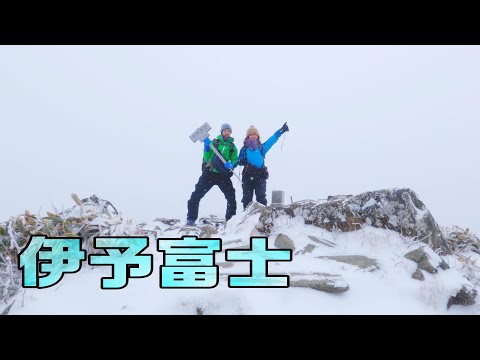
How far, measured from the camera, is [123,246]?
3.77 metres

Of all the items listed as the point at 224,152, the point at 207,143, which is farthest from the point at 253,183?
the point at 207,143

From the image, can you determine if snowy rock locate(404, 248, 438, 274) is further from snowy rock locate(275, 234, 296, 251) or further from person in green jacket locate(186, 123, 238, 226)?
person in green jacket locate(186, 123, 238, 226)

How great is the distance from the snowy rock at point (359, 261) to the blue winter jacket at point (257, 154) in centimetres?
444

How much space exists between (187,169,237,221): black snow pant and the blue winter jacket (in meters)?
0.69

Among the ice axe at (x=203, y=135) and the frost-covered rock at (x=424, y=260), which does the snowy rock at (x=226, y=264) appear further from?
the ice axe at (x=203, y=135)

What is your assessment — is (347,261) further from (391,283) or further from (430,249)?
(430,249)

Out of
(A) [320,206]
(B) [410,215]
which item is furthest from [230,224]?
(B) [410,215]

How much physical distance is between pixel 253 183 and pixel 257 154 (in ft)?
2.55

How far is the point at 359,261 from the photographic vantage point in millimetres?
3859

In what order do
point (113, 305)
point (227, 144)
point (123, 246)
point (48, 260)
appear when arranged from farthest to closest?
point (227, 144)
point (123, 246)
point (48, 260)
point (113, 305)

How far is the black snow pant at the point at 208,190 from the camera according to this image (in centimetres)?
815

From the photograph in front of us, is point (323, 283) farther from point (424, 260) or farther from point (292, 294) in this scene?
point (424, 260)

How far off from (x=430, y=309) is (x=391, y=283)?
439 millimetres

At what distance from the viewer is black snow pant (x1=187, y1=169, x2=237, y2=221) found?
815 cm
